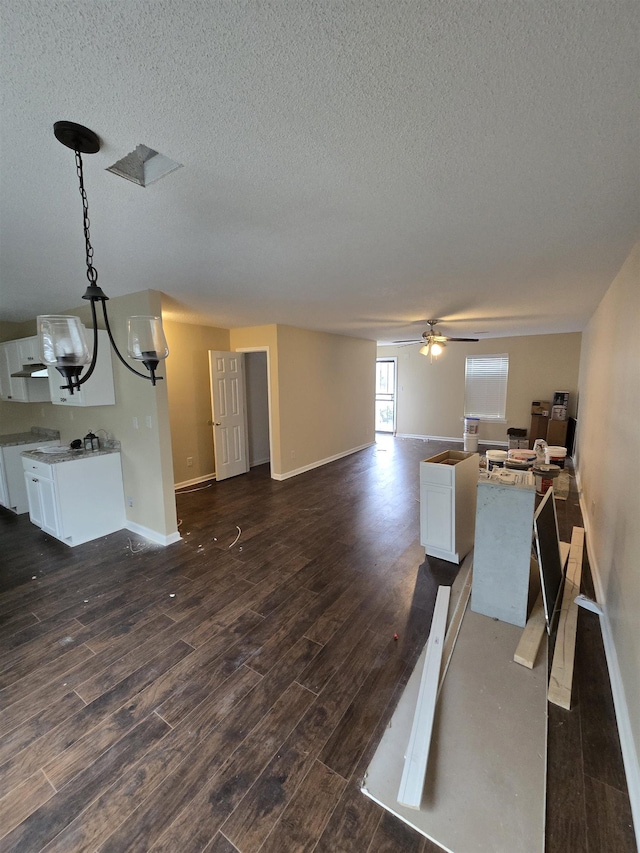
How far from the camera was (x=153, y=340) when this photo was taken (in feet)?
5.57

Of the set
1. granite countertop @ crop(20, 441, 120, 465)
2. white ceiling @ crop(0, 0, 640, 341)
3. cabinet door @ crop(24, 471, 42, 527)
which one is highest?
white ceiling @ crop(0, 0, 640, 341)

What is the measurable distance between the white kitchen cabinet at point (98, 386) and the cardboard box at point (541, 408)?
24.5ft

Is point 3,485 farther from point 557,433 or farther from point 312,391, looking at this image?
point 557,433

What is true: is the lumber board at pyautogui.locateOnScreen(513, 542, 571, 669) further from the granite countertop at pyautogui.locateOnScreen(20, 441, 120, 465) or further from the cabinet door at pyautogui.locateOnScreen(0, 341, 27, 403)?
the cabinet door at pyautogui.locateOnScreen(0, 341, 27, 403)

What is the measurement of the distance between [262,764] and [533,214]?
293 cm

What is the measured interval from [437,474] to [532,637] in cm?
129

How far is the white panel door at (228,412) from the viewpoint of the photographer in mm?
5320

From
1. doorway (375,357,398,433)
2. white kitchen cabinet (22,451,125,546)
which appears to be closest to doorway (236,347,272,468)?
white kitchen cabinet (22,451,125,546)

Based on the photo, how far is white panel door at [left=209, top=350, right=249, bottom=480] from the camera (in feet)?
17.5

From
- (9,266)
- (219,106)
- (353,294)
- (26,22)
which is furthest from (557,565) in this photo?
(9,266)

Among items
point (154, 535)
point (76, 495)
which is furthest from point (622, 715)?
point (76, 495)

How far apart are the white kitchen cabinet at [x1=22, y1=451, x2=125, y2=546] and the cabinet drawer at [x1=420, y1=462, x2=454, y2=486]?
10.8 ft

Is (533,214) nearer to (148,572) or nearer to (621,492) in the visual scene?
(621,492)

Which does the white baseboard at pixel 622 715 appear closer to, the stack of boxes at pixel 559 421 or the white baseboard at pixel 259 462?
the stack of boxes at pixel 559 421
